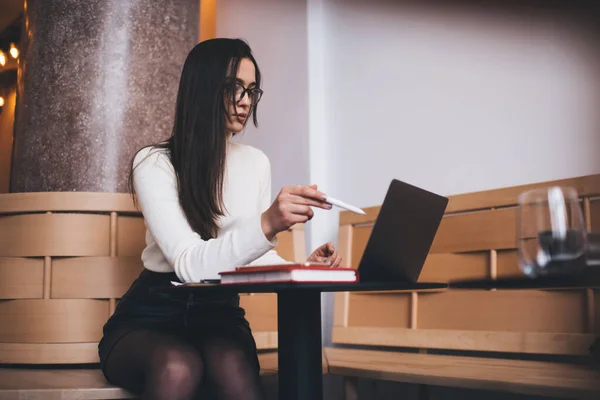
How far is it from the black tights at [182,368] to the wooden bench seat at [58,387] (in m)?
0.05

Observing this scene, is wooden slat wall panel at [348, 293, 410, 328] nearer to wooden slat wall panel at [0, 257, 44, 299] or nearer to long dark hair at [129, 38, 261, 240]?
long dark hair at [129, 38, 261, 240]

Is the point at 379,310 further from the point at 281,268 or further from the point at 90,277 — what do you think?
the point at 281,268

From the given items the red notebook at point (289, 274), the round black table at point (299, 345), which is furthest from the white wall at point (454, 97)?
the red notebook at point (289, 274)

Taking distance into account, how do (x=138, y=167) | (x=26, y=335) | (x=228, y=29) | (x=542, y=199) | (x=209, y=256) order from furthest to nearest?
(x=228, y=29), (x=26, y=335), (x=138, y=167), (x=209, y=256), (x=542, y=199)

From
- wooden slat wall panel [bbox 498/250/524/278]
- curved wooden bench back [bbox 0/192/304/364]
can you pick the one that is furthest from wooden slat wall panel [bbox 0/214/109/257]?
wooden slat wall panel [bbox 498/250/524/278]

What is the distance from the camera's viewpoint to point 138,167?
169 centimetres

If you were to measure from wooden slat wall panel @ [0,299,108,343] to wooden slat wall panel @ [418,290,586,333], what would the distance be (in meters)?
1.08

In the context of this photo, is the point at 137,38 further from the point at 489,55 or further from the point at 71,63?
the point at 489,55

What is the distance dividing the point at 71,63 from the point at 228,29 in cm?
117

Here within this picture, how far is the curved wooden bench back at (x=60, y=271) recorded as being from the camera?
203 cm

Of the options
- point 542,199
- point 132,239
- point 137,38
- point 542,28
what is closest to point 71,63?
point 137,38

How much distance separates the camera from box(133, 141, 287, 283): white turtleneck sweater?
1436mm

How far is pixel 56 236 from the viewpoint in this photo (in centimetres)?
207

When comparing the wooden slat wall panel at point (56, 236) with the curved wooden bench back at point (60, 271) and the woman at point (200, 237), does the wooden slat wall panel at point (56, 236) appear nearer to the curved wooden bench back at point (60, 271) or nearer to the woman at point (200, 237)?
the curved wooden bench back at point (60, 271)
